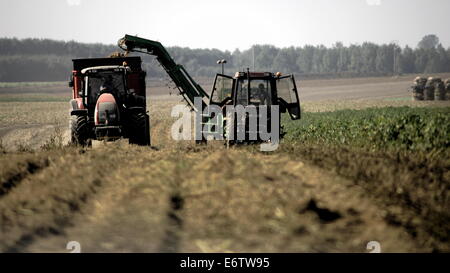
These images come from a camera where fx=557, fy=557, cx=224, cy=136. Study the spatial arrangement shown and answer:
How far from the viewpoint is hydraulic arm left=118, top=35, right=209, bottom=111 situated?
17153 mm

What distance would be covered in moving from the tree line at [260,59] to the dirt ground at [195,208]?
322ft

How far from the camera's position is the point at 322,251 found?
589 cm

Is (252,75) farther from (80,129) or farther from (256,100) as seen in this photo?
(80,129)

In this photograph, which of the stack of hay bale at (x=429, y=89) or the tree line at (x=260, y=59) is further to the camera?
the tree line at (x=260, y=59)

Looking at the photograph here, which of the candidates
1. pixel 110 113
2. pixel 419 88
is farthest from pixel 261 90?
pixel 419 88

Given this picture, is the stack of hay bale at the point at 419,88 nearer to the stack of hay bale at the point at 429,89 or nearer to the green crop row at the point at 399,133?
the stack of hay bale at the point at 429,89

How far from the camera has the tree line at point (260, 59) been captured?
11406 centimetres

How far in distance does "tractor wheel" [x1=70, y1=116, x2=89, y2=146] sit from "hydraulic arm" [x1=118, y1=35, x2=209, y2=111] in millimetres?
3100

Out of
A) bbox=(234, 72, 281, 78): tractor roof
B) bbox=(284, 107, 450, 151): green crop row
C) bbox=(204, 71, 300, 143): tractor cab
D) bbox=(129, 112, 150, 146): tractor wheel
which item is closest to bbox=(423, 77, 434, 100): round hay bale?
bbox=(284, 107, 450, 151): green crop row

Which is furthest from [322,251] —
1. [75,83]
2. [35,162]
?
[75,83]

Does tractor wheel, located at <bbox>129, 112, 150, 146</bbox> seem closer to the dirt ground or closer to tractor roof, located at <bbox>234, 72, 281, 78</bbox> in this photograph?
tractor roof, located at <bbox>234, 72, 281, 78</bbox>

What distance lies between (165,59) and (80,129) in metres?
4.62

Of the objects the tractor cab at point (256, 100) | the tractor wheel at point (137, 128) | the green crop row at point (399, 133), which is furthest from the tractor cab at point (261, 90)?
the tractor wheel at point (137, 128)

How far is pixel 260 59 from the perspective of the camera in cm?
16062
